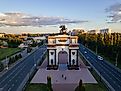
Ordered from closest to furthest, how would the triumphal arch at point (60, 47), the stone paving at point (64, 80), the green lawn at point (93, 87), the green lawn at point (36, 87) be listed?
the green lawn at point (93, 87) → the green lawn at point (36, 87) → the stone paving at point (64, 80) → the triumphal arch at point (60, 47)

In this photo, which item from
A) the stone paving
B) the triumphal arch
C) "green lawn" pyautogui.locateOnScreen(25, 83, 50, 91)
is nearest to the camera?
"green lawn" pyautogui.locateOnScreen(25, 83, 50, 91)

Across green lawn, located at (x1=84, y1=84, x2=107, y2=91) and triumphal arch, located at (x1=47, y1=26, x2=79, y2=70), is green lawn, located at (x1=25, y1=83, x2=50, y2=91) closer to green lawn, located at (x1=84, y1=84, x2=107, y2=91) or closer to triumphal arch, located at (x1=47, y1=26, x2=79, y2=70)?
green lawn, located at (x1=84, y1=84, x2=107, y2=91)

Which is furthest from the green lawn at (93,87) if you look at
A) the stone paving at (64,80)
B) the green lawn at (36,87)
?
the green lawn at (36,87)

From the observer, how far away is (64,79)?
49.7m

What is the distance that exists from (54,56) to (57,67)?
2842 millimetres

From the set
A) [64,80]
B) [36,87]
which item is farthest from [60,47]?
[36,87]

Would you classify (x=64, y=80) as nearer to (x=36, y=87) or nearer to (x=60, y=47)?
(x=36, y=87)

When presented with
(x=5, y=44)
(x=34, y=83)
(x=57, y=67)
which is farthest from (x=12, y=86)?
(x=5, y=44)

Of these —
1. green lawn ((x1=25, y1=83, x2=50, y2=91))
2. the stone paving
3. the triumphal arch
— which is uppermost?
the triumphal arch

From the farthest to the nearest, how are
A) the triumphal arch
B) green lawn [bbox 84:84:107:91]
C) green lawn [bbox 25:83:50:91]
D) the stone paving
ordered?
1. the triumphal arch
2. the stone paving
3. green lawn [bbox 25:83:50:91]
4. green lawn [bbox 84:84:107:91]

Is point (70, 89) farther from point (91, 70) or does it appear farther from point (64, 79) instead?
point (91, 70)

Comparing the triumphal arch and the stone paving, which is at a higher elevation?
the triumphal arch

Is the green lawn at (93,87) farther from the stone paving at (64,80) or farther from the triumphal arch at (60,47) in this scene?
the triumphal arch at (60,47)

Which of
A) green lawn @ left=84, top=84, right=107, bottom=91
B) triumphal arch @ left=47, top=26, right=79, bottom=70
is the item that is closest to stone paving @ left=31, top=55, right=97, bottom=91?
green lawn @ left=84, top=84, right=107, bottom=91
